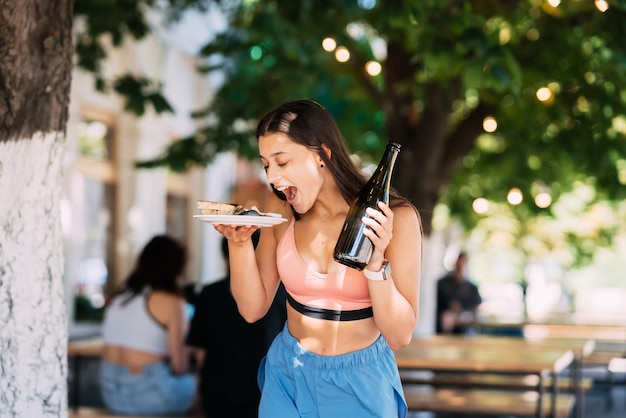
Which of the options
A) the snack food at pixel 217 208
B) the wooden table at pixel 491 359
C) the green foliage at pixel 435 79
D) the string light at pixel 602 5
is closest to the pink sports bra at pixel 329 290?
the snack food at pixel 217 208

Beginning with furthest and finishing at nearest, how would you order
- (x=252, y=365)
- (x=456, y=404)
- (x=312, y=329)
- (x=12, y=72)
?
(x=456, y=404) → (x=252, y=365) → (x=12, y=72) → (x=312, y=329)

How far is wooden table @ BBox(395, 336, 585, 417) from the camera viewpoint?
7110 mm

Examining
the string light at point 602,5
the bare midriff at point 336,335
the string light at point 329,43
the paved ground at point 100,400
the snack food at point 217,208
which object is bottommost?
the paved ground at point 100,400

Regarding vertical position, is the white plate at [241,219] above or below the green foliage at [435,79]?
below

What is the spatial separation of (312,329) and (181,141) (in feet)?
28.0

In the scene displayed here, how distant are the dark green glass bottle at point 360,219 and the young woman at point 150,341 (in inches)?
151

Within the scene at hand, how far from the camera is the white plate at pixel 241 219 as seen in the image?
120 inches

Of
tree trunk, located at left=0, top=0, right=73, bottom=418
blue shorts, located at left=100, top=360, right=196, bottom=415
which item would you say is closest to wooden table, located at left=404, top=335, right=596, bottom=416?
blue shorts, located at left=100, top=360, right=196, bottom=415

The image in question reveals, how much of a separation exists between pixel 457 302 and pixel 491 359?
7.23 metres

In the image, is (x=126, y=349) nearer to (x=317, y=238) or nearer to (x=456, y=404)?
Result: (x=456, y=404)

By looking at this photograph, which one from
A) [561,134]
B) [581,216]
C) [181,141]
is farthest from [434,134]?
[581,216]

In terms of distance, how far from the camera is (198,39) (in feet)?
62.6

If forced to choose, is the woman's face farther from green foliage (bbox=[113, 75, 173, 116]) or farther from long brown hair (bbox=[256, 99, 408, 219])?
green foliage (bbox=[113, 75, 173, 116])

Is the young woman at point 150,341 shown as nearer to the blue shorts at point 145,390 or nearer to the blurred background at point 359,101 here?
the blue shorts at point 145,390
